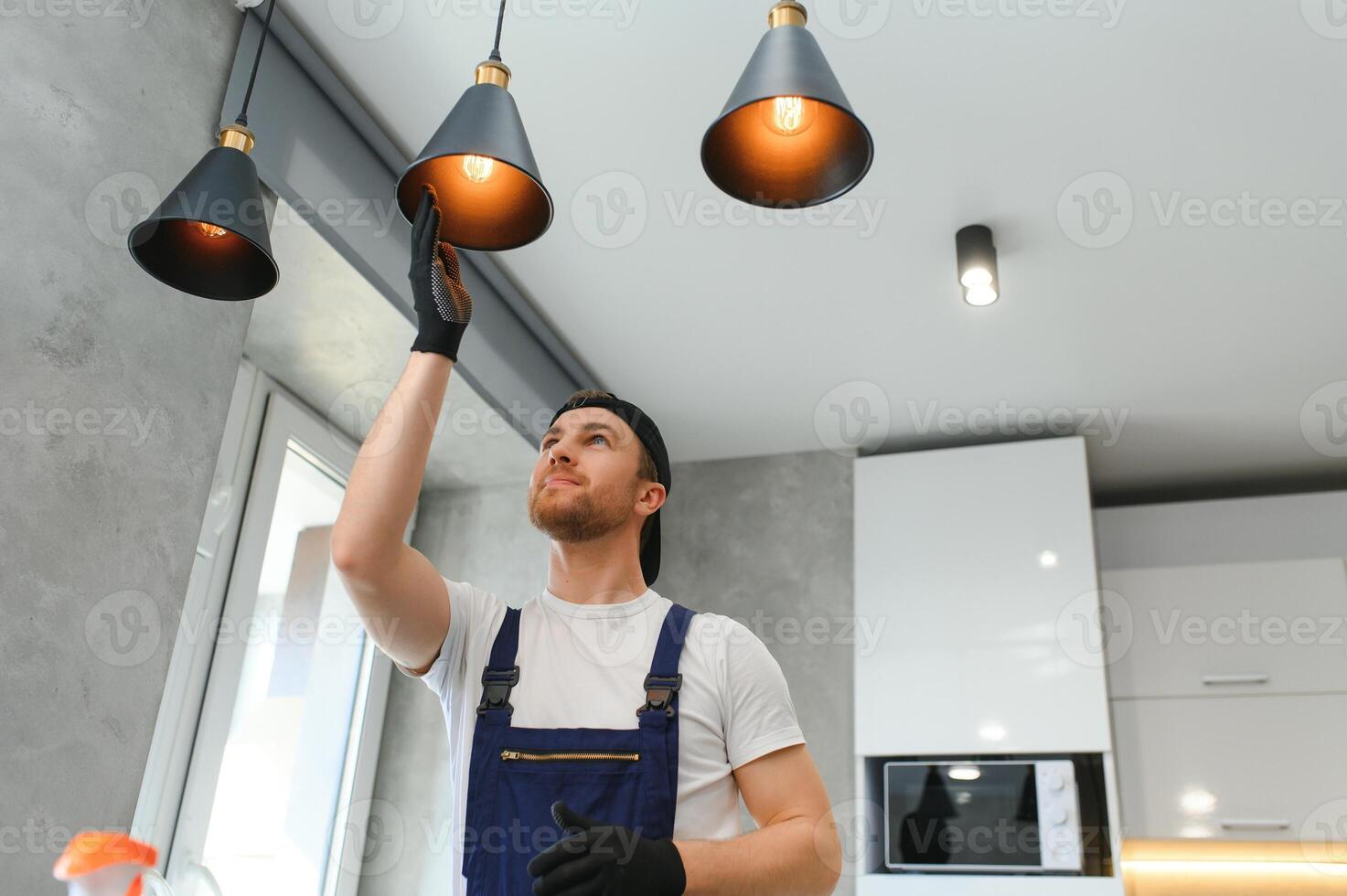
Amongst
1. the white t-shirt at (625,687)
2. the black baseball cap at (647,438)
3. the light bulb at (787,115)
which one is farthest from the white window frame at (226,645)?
the light bulb at (787,115)

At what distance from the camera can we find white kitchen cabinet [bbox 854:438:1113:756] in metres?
3.01

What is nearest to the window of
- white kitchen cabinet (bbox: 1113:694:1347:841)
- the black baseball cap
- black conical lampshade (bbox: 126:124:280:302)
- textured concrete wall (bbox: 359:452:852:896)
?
textured concrete wall (bbox: 359:452:852:896)

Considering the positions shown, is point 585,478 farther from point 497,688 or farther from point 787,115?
point 787,115

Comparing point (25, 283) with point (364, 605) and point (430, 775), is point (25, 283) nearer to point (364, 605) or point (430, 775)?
point (364, 605)

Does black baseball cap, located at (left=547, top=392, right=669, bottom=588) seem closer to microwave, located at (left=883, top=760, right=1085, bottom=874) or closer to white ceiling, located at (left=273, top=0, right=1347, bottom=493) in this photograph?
white ceiling, located at (left=273, top=0, right=1347, bottom=493)

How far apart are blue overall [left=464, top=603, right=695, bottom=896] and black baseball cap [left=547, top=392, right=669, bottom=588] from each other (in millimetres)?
309

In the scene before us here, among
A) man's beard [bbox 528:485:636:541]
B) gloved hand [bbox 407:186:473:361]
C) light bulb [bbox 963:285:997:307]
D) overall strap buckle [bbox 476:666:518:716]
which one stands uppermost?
light bulb [bbox 963:285:997:307]

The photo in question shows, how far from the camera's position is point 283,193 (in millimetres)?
2082

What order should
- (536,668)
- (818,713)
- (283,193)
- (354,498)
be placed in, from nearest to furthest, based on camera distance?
(354,498) → (536,668) → (283,193) → (818,713)

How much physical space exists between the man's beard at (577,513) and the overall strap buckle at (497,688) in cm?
18

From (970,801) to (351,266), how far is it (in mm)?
1998

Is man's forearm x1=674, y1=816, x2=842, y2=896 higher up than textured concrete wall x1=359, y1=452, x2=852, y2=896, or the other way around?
textured concrete wall x1=359, y1=452, x2=852, y2=896

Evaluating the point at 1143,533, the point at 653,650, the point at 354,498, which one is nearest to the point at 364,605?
the point at 354,498

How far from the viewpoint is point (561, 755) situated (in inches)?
47.6
